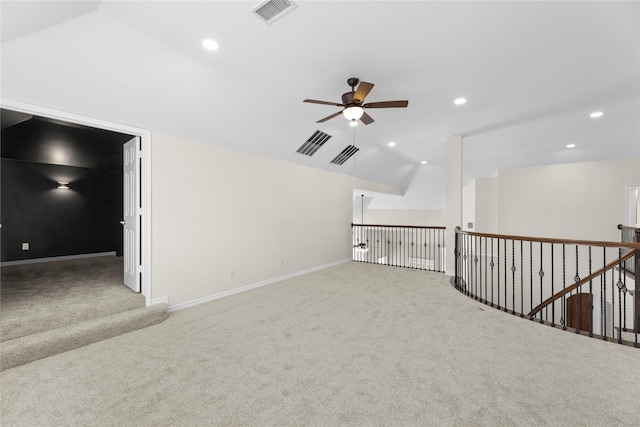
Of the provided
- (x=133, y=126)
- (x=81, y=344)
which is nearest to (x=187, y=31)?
(x=133, y=126)

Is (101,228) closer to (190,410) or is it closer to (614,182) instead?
(190,410)

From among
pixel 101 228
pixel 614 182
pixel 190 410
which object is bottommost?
pixel 190 410

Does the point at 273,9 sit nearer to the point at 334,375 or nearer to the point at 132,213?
the point at 334,375

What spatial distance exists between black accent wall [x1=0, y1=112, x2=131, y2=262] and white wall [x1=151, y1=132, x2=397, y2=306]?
6.67 feet

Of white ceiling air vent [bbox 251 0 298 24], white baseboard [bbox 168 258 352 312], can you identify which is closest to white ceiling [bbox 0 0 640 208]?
white ceiling air vent [bbox 251 0 298 24]

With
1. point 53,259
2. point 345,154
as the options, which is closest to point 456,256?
point 345,154

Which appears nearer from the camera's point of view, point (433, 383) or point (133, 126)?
point (433, 383)

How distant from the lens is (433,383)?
83.0 inches

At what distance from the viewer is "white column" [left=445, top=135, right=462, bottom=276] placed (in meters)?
5.47

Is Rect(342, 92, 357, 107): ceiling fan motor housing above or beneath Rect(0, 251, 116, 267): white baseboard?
above

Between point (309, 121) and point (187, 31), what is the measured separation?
95.8 inches

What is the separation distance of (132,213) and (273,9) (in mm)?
3295

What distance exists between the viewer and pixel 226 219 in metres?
4.40

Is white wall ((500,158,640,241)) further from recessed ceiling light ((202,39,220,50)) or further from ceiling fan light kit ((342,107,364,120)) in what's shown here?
recessed ceiling light ((202,39,220,50))
